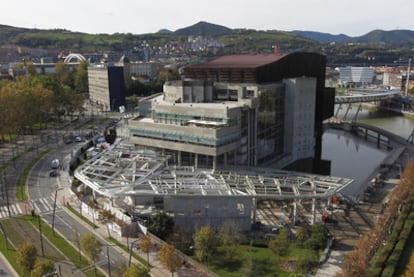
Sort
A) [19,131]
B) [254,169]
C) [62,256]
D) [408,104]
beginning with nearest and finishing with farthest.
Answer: [62,256] → [254,169] → [19,131] → [408,104]

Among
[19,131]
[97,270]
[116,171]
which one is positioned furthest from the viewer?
[19,131]

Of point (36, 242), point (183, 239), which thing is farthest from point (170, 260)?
point (36, 242)

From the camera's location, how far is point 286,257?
3800 centimetres

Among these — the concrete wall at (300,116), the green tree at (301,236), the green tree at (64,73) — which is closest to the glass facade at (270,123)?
the concrete wall at (300,116)

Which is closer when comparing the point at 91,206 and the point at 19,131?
the point at 91,206

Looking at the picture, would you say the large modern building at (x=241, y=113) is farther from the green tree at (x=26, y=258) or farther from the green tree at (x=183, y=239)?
the green tree at (x=26, y=258)

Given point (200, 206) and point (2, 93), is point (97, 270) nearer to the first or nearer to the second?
point (200, 206)

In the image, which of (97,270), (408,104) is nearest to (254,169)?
(97,270)

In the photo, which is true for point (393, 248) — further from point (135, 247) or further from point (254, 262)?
point (135, 247)

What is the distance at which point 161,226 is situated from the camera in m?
41.8

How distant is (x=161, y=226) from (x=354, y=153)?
202 ft

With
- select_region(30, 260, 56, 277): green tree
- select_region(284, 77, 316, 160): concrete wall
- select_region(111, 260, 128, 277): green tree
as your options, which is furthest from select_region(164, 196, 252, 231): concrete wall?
select_region(284, 77, 316, 160): concrete wall

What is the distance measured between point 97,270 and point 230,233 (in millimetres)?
14053

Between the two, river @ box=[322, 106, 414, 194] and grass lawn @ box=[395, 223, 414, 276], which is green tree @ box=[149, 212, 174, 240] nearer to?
grass lawn @ box=[395, 223, 414, 276]
